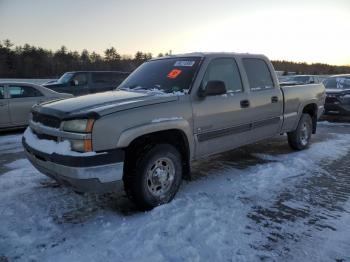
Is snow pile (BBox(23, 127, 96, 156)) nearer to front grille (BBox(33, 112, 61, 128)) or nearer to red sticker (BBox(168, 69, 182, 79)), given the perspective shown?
front grille (BBox(33, 112, 61, 128))

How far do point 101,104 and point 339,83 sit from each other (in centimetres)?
1146

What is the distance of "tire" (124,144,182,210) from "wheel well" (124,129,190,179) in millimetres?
72

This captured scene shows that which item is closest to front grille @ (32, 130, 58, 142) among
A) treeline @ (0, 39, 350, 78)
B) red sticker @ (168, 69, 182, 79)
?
red sticker @ (168, 69, 182, 79)

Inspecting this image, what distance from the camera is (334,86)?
1352 cm

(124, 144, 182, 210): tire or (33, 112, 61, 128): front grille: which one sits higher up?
(33, 112, 61, 128): front grille

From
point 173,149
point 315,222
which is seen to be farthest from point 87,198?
point 315,222

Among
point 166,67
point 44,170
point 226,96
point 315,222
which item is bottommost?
point 315,222

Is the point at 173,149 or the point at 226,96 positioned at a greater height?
the point at 226,96

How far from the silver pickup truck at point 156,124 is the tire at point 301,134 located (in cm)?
115

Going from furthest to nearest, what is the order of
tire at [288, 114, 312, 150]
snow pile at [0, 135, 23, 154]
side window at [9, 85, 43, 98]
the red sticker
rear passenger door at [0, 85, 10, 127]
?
side window at [9, 85, 43, 98], rear passenger door at [0, 85, 10, 127], snow pile at [0, 135, 23, 154], tire at [288, 114, 312, 150], the red sticker

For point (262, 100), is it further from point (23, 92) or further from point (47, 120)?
point (23, 92)

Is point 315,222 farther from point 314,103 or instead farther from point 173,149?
point 314,103

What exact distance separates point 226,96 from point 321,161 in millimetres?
2586

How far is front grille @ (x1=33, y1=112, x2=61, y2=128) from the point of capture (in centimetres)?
412
